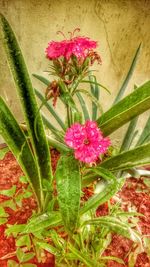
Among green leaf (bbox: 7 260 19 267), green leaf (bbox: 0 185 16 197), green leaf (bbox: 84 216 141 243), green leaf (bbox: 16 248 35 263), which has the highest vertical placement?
green leaf (bbox: 0 185 16 197)

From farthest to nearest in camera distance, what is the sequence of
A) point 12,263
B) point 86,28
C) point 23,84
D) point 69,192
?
point 86,28 < point 12,263 < point 23,84 < point 69,192

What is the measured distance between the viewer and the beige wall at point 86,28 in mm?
1159

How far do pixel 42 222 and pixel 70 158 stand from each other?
0.20 m

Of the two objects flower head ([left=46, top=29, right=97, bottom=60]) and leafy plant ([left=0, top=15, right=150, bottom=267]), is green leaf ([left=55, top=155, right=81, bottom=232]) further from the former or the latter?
flower head ([left=46, top=29, right=97, bottom=60])

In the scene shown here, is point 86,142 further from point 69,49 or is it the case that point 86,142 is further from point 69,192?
point 69,49

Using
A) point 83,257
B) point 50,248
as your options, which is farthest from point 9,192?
point 83,257

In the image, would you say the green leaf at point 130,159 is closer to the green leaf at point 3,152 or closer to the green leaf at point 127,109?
the green leaf at point 127,109

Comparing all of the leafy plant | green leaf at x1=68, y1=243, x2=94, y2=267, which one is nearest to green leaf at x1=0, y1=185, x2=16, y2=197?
the leafy plant

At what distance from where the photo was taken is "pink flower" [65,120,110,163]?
2.35ft

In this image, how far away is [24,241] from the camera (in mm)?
937

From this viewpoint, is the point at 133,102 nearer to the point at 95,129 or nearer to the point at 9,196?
the point at 95,129

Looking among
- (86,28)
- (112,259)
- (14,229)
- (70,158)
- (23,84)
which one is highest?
(86,28)

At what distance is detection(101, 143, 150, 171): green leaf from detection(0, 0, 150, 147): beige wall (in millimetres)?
651

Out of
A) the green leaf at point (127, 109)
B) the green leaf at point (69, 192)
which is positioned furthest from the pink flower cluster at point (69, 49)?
the green leaf at point (69, 192)
